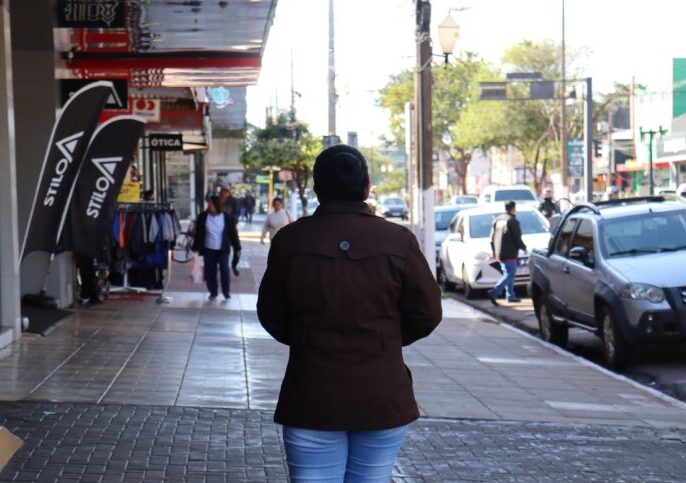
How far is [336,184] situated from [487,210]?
63.9 ft

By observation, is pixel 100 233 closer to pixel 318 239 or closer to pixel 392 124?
pixel 318 239

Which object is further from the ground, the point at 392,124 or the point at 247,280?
the point at 392,124

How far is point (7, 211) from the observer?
40.9 feet

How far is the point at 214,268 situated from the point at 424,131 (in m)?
5.19

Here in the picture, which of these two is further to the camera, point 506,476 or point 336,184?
point 506,476

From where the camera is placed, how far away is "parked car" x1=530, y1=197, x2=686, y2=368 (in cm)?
1208

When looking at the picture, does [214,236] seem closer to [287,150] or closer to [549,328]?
[549,328]

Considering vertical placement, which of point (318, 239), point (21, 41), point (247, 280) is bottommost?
point (247, 280)

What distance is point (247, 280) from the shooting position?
23.4 metres

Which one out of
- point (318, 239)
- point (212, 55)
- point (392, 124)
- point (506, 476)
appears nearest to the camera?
point (318, 239)

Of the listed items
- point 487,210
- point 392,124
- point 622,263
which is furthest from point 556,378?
point 392,124

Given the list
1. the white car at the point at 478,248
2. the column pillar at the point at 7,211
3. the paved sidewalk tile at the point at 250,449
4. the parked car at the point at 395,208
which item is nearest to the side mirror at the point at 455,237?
the white car at the point at 478,248

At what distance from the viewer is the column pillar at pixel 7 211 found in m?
12.2

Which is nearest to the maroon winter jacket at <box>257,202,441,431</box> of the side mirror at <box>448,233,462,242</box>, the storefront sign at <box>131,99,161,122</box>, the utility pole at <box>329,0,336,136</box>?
the side mirror at <box>448,233,462,242</box>
